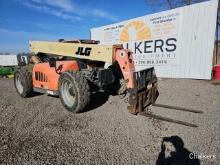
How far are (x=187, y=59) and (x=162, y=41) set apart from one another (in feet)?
5.99

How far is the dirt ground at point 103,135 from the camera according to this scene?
3251 mm

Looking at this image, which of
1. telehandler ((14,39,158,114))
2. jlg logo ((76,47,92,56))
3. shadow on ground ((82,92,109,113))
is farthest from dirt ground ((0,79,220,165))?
jlg logo ((76,47,92,56))

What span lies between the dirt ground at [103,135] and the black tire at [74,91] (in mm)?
289

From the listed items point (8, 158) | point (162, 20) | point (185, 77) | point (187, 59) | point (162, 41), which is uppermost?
point (162, 20)

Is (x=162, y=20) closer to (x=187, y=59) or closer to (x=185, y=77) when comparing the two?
(x=187, y=59)

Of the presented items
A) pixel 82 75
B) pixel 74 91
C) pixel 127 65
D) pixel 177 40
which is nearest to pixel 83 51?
pixel 82 75

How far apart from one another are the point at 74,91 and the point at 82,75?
496 mm

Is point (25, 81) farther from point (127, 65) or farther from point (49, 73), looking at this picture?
point (127, 65)

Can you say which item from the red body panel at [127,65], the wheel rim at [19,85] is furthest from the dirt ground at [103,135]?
the wheel rim at [19,85]

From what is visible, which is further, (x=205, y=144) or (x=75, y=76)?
(x=75, y=76)

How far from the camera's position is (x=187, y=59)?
9.90m

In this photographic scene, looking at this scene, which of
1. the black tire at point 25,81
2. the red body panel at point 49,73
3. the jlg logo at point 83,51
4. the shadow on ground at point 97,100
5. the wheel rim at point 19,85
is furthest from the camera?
the wheel rim at point 19,85

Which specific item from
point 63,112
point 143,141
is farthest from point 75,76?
point 143,141

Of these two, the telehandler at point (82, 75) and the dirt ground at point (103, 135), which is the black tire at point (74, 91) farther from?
the dirt ground at point (103, 135)
